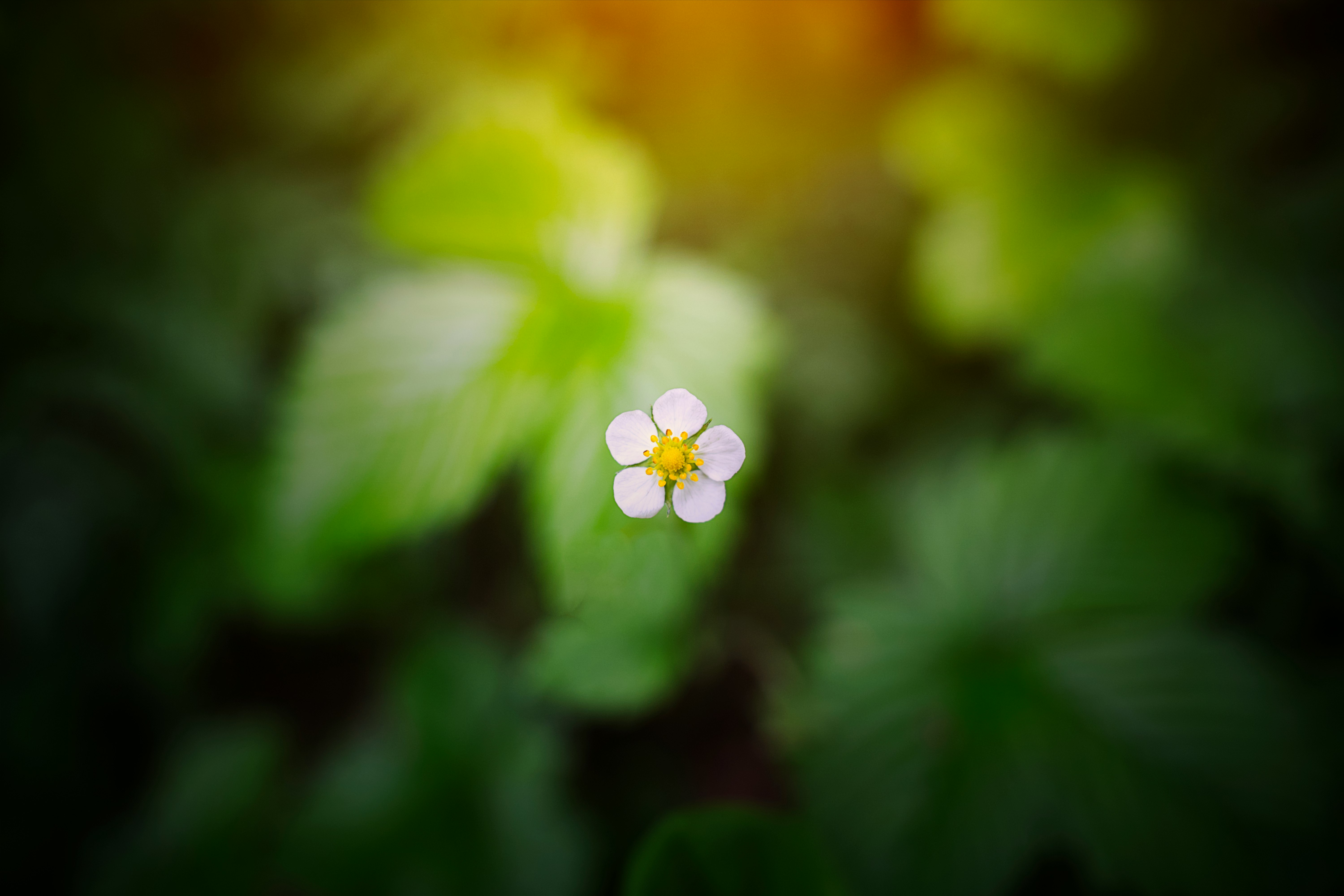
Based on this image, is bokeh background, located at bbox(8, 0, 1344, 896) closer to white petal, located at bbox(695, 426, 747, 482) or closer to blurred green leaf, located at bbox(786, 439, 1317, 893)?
blurred green leaf, located at bbox(786, 439, 1317, 893)

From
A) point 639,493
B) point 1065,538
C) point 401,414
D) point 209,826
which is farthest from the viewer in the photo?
point 209,826

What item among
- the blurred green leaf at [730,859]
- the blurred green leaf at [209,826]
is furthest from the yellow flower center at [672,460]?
the blurred green leaf at [209,826]

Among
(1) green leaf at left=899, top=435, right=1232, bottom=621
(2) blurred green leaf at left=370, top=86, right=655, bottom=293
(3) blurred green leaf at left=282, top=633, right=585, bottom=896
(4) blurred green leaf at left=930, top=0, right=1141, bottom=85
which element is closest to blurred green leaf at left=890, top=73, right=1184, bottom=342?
(4) blurred green leaf at left=930, top=0, right=1141, bottom=85

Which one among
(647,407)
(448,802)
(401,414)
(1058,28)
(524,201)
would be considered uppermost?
(1058,28)

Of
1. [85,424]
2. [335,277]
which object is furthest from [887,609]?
[85,424]

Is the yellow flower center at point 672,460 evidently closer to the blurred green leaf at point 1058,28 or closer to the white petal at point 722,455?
the white petal at point 722,455

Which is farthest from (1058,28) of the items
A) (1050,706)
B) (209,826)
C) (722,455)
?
(209,826)

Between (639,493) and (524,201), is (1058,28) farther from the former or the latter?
(639,493)
